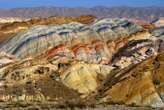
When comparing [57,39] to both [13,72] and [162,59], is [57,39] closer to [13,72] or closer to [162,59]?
[13,72]

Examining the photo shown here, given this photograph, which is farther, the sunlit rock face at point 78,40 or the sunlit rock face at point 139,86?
the sunlit rock face at point 78,40

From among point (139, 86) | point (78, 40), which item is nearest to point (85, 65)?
point (139, 86)

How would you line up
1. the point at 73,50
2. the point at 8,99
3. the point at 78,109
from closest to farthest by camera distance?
the point at 78,109 → the point at 8,99 → the point at 73,50

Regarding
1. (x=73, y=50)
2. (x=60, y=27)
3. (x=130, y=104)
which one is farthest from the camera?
(x=60, y=27)

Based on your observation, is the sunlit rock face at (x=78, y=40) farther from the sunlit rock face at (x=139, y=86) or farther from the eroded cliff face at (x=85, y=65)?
the sunlit rock face at (x=139, y=86)

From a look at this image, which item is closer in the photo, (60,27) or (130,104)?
(130,104)

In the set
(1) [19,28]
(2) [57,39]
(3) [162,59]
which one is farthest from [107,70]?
(1) [19,28]

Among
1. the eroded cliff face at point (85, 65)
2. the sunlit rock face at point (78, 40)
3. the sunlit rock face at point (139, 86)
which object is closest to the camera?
the sunlit rock face at point (139, 86)

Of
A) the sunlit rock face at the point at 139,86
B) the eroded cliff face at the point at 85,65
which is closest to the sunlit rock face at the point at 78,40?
the eroded cliff face at the point at 85,65
